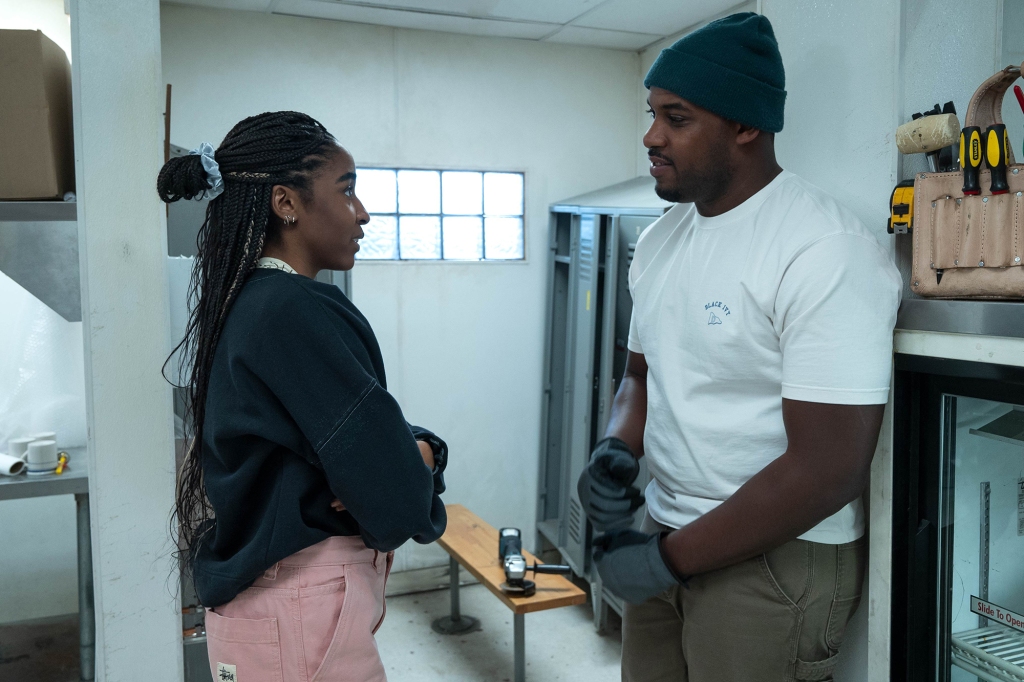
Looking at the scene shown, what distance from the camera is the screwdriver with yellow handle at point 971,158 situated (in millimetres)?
1066

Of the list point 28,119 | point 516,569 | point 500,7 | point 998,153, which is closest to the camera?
point 998,153

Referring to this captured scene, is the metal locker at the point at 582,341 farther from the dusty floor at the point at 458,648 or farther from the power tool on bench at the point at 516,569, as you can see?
the power tool on bench at the point at 516,569

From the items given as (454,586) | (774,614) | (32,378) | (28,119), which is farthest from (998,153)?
(32,378)

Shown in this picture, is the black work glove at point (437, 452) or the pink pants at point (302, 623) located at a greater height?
the black work glove at point (437, 452)

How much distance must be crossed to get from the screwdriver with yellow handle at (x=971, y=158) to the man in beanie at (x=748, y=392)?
0.45ft

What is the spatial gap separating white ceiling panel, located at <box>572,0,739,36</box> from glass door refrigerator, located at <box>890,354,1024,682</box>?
8.34 ft

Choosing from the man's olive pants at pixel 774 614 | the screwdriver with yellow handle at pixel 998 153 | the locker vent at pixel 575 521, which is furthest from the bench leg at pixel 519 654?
the screwdriver with yellow handle at pixel 998 153

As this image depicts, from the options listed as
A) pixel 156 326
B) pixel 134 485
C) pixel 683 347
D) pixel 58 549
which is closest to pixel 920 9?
pixel 683 347

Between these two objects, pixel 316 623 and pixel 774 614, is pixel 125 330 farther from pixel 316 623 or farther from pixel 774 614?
pixel 774 614

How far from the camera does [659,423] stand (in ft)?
4.39

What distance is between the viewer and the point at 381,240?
12.9ft

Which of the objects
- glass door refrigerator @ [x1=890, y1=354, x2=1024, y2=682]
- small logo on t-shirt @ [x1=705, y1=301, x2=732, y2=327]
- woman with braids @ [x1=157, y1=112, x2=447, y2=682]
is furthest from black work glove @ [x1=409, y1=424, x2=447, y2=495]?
glass door refrigerator @ [x1=890, y1=354, x2=1024, y2=682]

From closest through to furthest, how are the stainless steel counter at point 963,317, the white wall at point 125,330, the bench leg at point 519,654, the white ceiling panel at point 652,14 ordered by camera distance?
the stainless steel counter at point 963,317 < the white wall at point 125,330 < the bench leg at point 519,654 < the white ceiling panel at point 652,14

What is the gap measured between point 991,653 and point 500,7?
2971 mm
